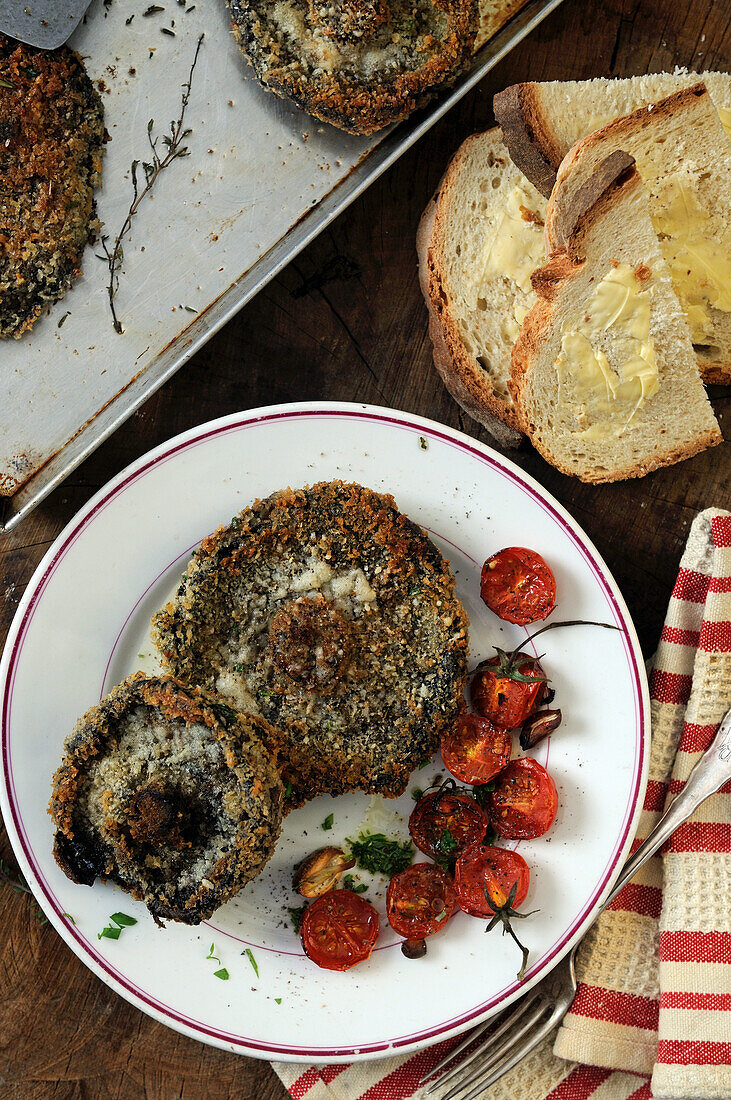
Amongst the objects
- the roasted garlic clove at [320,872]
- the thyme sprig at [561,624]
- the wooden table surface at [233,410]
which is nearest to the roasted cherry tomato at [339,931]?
the roasted garlic clove at [320,872]

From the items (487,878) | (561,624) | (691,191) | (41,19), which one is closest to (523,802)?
(487,878)

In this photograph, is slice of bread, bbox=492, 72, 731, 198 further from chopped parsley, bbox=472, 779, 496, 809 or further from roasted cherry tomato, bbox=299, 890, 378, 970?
roasted cherry tomato, bbox=299, 890, 378, 970

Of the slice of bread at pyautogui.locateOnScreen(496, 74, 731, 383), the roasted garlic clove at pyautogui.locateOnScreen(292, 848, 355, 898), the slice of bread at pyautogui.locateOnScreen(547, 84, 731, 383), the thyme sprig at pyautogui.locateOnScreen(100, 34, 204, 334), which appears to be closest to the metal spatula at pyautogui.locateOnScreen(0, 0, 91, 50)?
the thyme sprig at pyautogui.locateOnScreen(100, 34, 204, 334)

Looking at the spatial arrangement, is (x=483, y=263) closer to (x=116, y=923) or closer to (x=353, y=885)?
(x=353, y=885)

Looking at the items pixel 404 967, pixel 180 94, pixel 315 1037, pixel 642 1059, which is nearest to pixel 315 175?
pixel 180 94

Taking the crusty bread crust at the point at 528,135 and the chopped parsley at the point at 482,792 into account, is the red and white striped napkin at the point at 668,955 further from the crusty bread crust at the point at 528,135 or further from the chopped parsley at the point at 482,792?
the crusty bread crust at the point at 528,135

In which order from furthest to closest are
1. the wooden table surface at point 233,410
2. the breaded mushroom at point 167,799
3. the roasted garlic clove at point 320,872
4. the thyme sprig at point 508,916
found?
the wooden table surface at point 233,410 < the roasted garlic clove at point 320,872 < the thyme sprig at point 508,916 < the breaded mushroom at point 167,799
